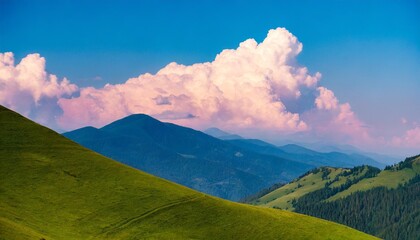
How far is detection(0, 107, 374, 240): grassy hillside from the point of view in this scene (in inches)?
4250

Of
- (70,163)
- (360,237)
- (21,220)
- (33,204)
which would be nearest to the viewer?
(21,220)

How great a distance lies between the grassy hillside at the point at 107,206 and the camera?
354ft

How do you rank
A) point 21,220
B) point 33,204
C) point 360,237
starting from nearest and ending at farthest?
1. point 21,220
2. point 33,204
3. point 360,237

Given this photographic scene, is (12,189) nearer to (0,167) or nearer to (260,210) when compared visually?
(0,167)

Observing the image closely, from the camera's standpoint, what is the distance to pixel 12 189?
118 metres

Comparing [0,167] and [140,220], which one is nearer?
[140,220]

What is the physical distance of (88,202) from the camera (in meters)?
120

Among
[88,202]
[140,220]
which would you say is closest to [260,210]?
[140,220]

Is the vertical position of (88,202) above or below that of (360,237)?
above

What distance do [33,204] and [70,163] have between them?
91.6ft

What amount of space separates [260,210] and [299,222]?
37.2 feet

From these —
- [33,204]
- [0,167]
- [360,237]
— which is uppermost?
[0,167]

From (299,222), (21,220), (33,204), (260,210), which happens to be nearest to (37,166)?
(33,204)

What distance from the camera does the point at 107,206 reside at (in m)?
119
